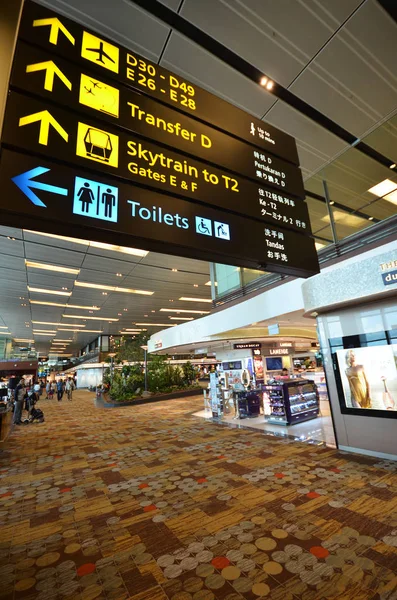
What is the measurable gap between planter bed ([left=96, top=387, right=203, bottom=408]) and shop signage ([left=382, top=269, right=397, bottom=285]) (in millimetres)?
13829

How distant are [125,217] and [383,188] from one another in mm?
7238

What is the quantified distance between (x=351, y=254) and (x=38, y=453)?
26.2 ft

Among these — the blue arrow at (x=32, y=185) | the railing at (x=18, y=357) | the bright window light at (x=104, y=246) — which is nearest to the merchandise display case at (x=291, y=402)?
the bright window light at (x=104, y=246)

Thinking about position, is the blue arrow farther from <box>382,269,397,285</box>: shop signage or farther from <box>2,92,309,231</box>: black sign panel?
<box>382,269,397,285</box>: shop signage

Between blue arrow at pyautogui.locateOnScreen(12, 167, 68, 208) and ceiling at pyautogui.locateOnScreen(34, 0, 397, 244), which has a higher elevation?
ceiling at pyautogui.locateOnScreen(34, 0, 397, 244)

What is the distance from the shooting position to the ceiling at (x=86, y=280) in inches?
352

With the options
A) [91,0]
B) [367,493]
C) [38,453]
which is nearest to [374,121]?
[91,0]

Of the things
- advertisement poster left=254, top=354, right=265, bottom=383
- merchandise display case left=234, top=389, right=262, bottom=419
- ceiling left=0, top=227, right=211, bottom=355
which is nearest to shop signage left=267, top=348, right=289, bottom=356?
advertisement poster left=254, top=354, right=265, bottom=383

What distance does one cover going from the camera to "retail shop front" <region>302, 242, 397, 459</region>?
4.48 meters

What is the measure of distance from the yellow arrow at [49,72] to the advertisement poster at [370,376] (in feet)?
17.8

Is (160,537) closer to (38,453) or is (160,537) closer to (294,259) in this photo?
(294,259)

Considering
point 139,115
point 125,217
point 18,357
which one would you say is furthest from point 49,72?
point 18,357

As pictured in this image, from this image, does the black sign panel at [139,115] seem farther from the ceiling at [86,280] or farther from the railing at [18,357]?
the railing at [18,357]

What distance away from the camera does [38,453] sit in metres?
6.04
